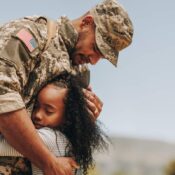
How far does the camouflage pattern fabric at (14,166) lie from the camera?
4199 millimetres

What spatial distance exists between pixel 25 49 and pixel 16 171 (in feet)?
2.78

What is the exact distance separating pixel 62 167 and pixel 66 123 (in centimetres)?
33

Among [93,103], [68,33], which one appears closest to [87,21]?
[68,33]

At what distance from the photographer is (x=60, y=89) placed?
434 centimetres

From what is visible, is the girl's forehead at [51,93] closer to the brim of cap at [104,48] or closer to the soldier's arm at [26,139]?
the soldier's arm at [26,139]

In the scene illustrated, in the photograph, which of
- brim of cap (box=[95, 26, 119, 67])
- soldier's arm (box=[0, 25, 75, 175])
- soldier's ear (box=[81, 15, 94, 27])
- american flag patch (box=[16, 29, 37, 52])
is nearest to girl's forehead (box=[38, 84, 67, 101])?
soldier's arm (box=[0, 25, 75, 175])

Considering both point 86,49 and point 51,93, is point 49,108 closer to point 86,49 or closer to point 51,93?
point 51,93

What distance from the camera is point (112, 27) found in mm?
4957

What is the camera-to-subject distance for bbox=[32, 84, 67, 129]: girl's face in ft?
13.8

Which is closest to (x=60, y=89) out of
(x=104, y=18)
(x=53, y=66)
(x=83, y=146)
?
(x=53, y=66)

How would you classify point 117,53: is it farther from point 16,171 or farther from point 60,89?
point 16,171

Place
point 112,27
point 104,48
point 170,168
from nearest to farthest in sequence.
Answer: point 104,48 → point 112,27 → point 170,168

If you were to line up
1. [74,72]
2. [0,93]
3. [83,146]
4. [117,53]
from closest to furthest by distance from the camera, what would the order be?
1. [0,93]
2. [83,146]
3. [74,72]
4. [117,53]

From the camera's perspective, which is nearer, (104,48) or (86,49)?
(86,49)
